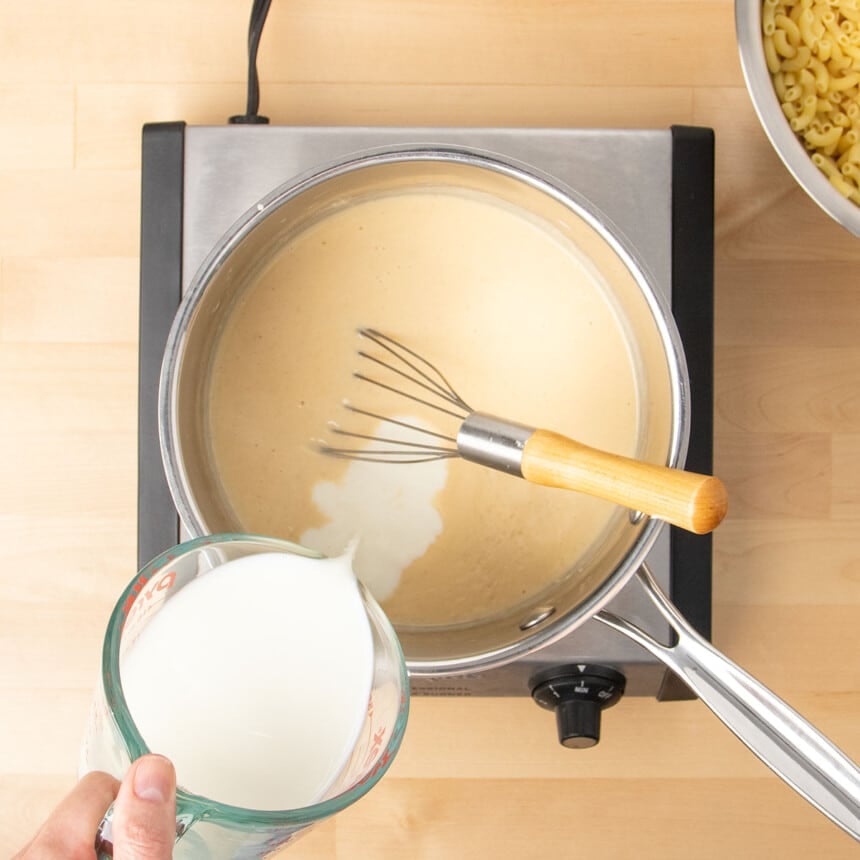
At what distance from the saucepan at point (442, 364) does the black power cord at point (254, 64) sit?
94 millimetres

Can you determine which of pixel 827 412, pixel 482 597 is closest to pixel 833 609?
pixel 827 412

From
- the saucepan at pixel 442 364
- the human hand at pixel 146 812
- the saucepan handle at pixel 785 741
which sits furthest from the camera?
the saucepan at pixel 442 364

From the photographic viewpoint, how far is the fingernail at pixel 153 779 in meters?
0.29

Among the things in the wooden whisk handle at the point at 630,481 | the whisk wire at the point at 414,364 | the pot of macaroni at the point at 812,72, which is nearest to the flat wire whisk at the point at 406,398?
the whisk wire at the point at 414,364

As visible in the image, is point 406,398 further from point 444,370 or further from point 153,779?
point 153,779

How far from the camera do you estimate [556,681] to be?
20.3 inches

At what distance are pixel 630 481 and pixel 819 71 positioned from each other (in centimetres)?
29

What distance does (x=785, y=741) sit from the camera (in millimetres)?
408

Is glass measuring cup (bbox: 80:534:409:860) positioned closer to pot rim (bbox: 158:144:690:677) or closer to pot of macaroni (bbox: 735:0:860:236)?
pot rim (bbox: 158:144:690:677)

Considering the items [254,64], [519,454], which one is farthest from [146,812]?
[254,64]

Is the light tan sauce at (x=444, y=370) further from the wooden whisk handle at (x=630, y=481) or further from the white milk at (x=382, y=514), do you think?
the wooden whisk handle at (x=630, y=481)

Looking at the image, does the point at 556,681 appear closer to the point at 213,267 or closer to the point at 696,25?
the point at 213,267

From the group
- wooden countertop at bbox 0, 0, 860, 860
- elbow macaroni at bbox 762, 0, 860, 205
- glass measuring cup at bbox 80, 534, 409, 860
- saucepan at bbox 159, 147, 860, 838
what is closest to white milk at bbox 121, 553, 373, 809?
glass measuring cup at bbox 80, 534, 409, 860

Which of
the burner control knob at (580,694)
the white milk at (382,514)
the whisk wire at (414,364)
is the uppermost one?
the whisk wire at (414,364)
